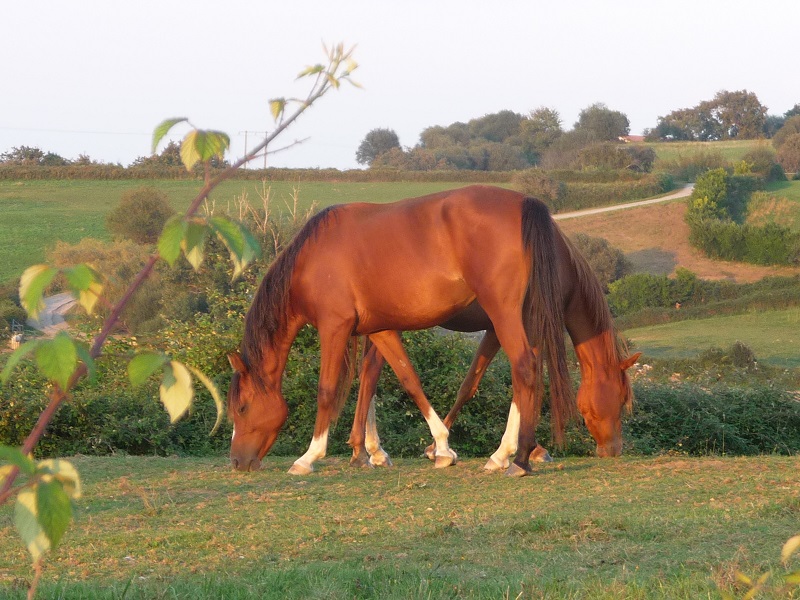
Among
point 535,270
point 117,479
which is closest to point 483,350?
point 535,270

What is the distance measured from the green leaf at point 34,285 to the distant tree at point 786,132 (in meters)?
85.4

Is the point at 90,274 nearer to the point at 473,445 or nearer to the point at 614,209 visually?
the point at 473,445

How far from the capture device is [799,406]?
10328 mm

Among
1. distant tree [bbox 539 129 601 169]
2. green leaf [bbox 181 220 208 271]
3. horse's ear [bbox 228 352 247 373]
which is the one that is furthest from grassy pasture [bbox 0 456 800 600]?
distant tree [bbox 539 129 601 169]

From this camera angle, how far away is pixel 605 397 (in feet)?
23.8

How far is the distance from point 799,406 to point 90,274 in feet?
33.2

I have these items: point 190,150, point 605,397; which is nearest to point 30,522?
point 190,150

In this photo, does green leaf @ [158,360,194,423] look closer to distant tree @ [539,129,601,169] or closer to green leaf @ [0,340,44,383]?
green leaf @ [0,340,44,383]

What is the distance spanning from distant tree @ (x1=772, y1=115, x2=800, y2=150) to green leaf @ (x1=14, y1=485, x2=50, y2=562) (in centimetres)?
8553

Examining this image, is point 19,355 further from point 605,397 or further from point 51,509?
point 605,397

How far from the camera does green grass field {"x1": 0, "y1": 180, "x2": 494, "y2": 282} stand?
44.6 metres

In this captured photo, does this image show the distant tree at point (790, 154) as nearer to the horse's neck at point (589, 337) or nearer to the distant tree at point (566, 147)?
the distant tree at point (566, 147)

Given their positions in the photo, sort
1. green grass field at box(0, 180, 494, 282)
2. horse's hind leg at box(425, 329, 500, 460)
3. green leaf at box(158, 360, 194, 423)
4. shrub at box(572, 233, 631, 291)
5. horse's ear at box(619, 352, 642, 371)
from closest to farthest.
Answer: green leaf at box(158, 360, 194, 423) → horse's ear at box(619, 352, 642, 371) → horse's hind leg at box(425, 329, 500, 460) → green grass field at box(0, 180, 494, 282) → shrub at box(572, 233, 631, 291)

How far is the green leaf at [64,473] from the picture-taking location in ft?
4.61
